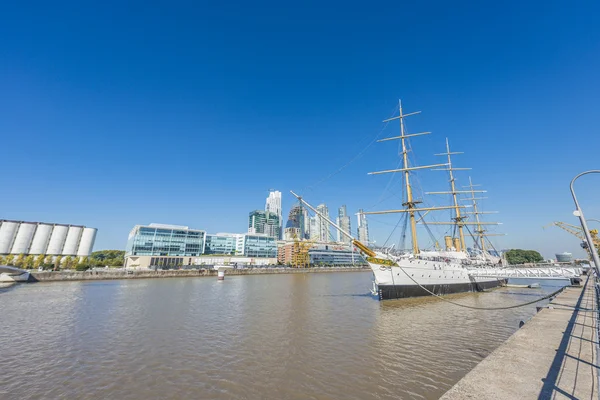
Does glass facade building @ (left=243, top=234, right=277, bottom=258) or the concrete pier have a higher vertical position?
glass facade building @ (left=243, top=234, right=277, bottom=258)

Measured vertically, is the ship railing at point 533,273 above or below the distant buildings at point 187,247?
below

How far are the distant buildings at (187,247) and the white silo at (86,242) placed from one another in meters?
14.7

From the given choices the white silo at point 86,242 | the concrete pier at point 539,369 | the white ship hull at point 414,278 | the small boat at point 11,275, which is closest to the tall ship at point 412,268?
the white ship hull at point 414,278

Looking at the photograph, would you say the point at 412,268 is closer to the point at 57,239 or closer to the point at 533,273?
the point at 533,273

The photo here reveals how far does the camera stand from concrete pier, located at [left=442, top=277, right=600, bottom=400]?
5.96 metres

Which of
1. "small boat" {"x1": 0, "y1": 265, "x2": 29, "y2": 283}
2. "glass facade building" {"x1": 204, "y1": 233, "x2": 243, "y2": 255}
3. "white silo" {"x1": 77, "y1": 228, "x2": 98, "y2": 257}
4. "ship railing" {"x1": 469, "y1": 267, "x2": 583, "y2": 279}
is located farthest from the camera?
"glass facade building" {"x1": 204, "y1": 233, "x2": 243, "y2": 255}

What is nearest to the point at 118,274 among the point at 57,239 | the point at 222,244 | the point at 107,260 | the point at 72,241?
the point at 107,260

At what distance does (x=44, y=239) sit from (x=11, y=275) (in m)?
65.1

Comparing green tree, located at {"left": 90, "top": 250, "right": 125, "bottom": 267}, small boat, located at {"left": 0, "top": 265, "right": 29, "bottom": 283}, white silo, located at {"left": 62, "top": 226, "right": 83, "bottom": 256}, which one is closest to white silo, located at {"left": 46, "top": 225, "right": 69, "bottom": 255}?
white silo, located at {"left": 62, "top": 226, "right": 83, "bottom": 256}

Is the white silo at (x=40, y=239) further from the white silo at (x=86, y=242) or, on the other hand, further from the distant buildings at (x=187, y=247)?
the distant buildings at (x=187, y=247)

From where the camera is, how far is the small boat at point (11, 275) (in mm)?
54244

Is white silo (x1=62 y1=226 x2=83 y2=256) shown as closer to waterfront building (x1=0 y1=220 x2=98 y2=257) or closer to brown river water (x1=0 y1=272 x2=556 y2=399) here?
waterfront building (x1=0 y1=220 x2=98 y2=257)

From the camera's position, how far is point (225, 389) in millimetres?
9281

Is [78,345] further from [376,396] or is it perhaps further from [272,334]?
[376,396]
